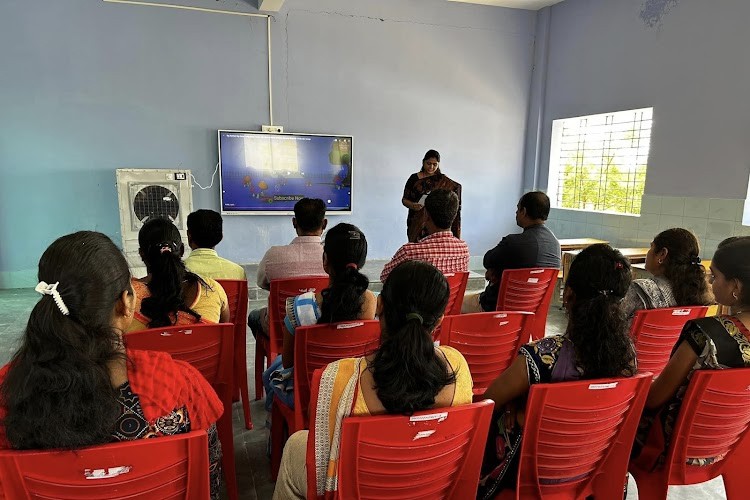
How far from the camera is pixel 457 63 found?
5.89 m

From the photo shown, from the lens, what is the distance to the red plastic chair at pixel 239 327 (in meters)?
2.25

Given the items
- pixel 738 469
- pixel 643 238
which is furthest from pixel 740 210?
pixel 738 469

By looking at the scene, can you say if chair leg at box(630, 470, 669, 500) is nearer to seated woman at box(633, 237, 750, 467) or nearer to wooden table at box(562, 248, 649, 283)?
seated woman at box(633, 237, 750, 467)

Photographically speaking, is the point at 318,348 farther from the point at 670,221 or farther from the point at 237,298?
the point at 670,221

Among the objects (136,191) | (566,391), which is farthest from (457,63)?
(566,391)

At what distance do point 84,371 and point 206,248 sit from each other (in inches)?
60.6

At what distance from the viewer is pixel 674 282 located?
6.79ft

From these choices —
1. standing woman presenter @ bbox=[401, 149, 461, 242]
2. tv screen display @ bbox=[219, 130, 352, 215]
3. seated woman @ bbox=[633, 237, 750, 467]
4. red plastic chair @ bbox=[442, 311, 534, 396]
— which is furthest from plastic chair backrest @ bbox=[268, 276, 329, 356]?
tv screen display @ bbox=[219, 130, 352, 215]

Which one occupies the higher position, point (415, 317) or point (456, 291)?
point (415, 317)

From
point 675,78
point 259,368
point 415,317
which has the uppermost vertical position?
point 675,78

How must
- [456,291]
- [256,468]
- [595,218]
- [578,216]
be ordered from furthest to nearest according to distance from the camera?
[578,216] < [595,218] < [456,291] < [256,468]

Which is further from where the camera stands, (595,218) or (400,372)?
(595,218)

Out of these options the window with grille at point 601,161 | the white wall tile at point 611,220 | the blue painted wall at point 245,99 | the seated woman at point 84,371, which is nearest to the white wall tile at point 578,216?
the window with grille at point 601,161

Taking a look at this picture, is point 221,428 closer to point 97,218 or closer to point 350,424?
point 350,424
